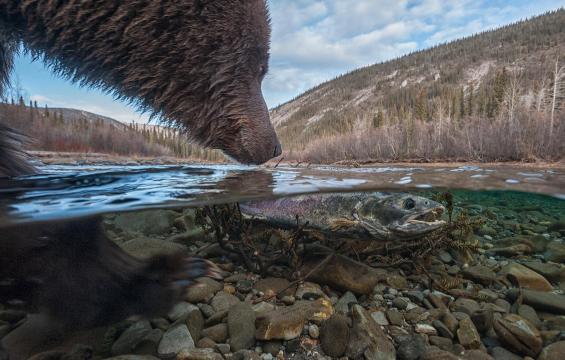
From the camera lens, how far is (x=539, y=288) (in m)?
3.25

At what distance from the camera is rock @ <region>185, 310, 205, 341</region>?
6.41 feet

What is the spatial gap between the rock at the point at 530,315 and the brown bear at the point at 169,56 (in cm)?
315

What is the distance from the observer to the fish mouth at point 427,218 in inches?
94.0

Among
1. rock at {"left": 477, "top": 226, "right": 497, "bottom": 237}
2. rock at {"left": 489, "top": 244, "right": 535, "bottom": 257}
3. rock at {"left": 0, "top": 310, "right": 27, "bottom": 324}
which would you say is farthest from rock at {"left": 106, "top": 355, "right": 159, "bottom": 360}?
rock at {"left": 477, "top": 226, "right": 497, "bottom": 237}

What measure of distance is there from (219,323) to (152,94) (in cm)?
238

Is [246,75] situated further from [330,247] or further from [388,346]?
[388,346]

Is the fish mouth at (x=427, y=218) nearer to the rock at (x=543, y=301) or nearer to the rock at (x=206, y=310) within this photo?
the rock at (x=543, y=301)

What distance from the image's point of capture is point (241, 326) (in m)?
2.00

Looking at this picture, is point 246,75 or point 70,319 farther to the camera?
point 246,75

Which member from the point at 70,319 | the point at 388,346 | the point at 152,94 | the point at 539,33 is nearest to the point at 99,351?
the point at 70,319

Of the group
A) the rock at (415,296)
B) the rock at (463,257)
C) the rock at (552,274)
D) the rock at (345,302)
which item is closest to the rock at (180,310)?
the rock at (345,302)

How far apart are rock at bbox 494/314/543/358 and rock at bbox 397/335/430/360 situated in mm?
765

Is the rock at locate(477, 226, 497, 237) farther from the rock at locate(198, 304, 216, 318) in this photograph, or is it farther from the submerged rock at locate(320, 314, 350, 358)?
the rock at locate(198, 304, 216, 318)

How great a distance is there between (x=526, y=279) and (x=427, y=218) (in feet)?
6.85
